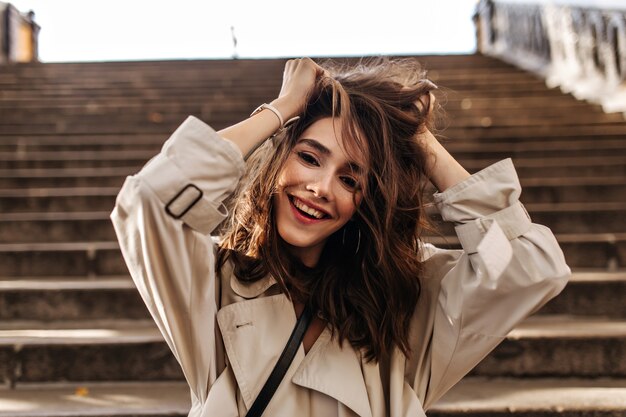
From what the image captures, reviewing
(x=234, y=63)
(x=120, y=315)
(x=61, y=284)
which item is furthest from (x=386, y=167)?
(x=234, y=63)

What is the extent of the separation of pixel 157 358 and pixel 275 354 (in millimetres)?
1019

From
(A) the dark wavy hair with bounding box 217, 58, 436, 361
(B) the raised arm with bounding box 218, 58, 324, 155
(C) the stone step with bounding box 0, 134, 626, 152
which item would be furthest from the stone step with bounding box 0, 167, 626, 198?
(B) the raised arm with bounding box 218, 58, 324, 155

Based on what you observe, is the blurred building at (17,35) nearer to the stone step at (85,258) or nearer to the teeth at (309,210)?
the stone step at (85,258)

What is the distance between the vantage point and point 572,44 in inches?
290

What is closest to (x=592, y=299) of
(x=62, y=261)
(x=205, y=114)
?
(x=62, y=261)

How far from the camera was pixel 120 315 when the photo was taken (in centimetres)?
262

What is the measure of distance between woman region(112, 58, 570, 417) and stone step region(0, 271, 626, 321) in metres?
1.22

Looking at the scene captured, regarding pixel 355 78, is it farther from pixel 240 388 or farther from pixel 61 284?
pixel 61 284

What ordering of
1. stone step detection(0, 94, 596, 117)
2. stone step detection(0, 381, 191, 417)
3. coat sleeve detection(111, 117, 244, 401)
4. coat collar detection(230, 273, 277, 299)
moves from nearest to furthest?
1. coat sleeve detection(111, 117, 244, 401)
2. coat collar detection(230, 273, 277, 299)
3. stone step detection(0, 381, 191, 417)
4. stone step detection(0, 94, 596, 117)

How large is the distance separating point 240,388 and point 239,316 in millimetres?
176

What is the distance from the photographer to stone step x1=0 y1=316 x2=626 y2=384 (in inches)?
89.2

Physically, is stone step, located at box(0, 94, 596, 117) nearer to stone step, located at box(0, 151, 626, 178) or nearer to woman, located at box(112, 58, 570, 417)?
stone step, located at box(0, 151, 626, 178)

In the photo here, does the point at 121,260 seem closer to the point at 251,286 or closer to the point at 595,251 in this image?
the point at 251,286

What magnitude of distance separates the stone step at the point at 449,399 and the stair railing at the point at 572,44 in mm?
4239
